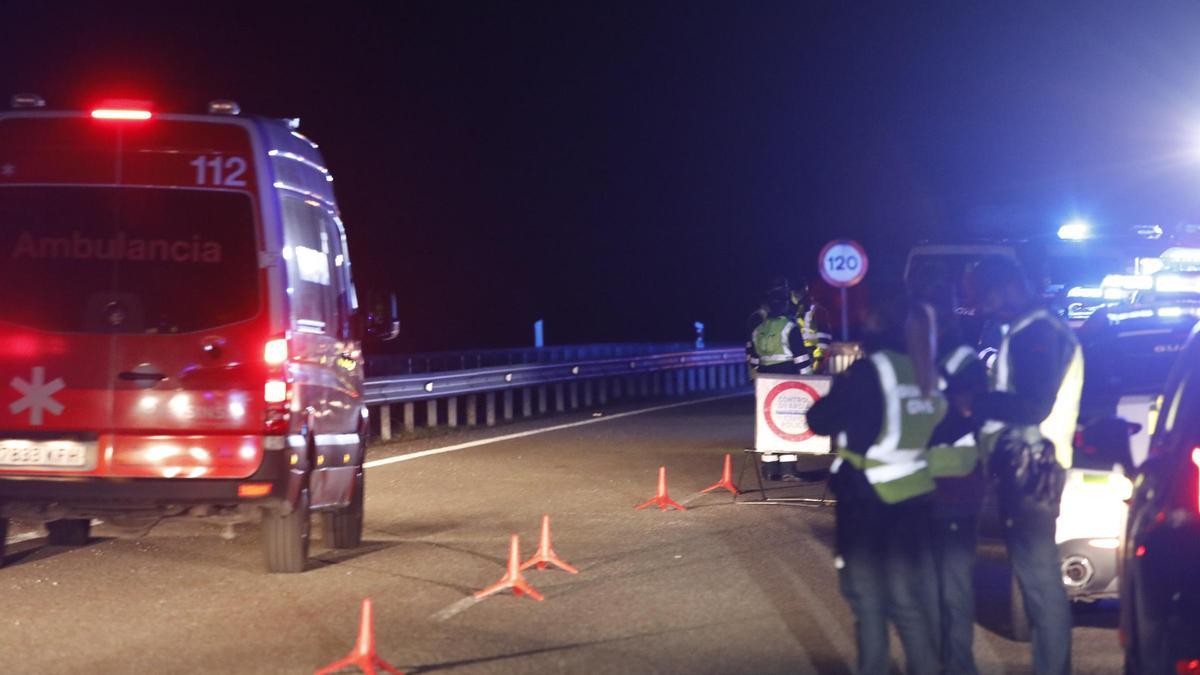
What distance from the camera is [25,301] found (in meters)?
9.24

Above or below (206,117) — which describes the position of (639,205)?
above

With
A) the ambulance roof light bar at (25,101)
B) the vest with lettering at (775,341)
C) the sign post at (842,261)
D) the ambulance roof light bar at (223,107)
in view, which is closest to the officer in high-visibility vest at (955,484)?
the ambulance roof light bar at (223,107)

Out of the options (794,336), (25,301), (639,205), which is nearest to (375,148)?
(639,205)

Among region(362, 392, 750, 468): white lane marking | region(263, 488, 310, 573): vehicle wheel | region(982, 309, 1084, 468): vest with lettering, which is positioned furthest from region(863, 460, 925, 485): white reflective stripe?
region(362, 392, 750, 468): white lane marking

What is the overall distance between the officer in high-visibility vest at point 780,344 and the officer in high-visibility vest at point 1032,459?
811 centimetres

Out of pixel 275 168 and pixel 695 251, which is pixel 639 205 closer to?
pixel 695 251

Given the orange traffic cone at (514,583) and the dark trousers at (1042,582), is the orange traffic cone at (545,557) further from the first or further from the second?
the dark trousers at (1042,582)

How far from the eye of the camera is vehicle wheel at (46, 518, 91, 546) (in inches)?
424

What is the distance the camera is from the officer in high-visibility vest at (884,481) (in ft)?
21.1

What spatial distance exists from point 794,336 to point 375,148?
2834 inches

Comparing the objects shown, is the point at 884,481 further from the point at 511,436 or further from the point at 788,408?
→ the point at 511,436

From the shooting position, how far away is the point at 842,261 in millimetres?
21062

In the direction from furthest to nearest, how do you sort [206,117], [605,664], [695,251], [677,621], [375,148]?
1. [695,251]
2. [375,148]
3. [206,117]
4. [677,621]
5. [605,664]

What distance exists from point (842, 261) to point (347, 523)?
1103cm
